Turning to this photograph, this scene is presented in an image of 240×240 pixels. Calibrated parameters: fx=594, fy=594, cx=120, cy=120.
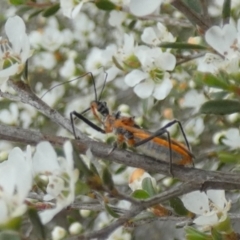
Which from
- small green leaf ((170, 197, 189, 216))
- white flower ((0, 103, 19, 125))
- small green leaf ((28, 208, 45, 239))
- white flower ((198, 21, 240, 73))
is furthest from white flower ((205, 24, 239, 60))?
white flower ((0, 103, 19, 125))

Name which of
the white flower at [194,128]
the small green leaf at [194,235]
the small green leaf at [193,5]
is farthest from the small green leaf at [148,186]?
the white flower at [194,128]

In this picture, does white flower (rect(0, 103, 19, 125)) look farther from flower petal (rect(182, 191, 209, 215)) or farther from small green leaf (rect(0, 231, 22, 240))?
small green leaf (rect(0, 231, 22, 240))

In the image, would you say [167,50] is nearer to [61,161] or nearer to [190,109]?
[61,161]

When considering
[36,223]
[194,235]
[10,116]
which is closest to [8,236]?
[36,223]

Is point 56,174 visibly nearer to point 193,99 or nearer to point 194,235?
point 194,235

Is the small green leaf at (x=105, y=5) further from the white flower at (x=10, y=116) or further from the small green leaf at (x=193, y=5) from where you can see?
the white flower at (x=10, y=116)

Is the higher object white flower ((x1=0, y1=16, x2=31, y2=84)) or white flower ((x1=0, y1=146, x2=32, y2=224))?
white flower ((x1=0, y1=16, x2=31, y2=84))

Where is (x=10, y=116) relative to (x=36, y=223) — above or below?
below
